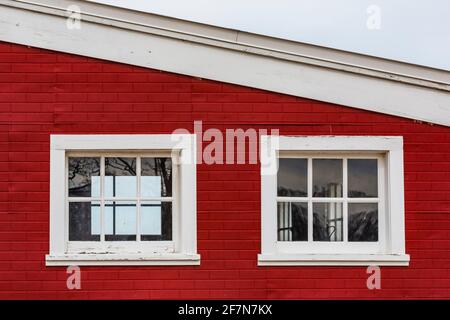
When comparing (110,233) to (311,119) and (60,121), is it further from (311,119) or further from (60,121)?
(311,119)

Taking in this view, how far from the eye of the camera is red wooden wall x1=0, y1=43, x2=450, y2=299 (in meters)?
7.78

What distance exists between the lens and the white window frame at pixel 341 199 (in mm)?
7820

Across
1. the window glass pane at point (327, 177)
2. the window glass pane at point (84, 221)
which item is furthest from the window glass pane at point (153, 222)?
the window glass pane at point (327, 177)

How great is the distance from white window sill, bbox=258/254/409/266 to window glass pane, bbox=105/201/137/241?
4.34 ft

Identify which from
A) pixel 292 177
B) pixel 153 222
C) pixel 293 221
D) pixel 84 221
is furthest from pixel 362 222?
pixel 84 221

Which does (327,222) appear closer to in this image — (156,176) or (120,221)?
(156,176)

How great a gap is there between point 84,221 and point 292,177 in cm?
214

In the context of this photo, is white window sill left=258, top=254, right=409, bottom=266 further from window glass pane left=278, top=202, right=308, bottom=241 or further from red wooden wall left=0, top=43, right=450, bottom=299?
window glass pane left=278, top=202, right=308, bottom=241

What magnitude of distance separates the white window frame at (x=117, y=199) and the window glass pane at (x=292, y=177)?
88 centimetres

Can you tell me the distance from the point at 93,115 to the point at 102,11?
105 centimetres

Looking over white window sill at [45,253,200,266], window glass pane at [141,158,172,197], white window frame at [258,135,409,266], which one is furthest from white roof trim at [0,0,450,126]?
white window sill at [45,253,200,266]

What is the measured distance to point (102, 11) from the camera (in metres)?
7.95

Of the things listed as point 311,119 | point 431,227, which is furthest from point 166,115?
point 431,227
